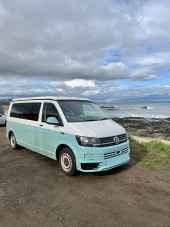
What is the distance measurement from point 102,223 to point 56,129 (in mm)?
2657

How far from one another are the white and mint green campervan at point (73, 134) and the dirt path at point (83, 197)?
0.43 metres

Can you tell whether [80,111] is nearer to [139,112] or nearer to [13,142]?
→ [13,142]

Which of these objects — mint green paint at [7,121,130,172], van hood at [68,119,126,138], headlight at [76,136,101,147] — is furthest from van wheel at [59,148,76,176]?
van hood at [68,119,126,138]

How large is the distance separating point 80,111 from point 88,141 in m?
1.36

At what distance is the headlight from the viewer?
4.20 meters

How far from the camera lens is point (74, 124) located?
455 centimetres

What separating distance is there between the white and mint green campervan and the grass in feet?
4.07

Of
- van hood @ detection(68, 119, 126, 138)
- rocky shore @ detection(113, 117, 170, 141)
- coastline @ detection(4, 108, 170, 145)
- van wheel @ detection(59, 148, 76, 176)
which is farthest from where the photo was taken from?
rocky shore @ detection(113, 117, 170, 141)

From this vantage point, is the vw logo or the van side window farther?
the van side window

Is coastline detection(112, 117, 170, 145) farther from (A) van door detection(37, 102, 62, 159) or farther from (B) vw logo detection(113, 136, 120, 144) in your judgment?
(A) van door detection(37, 102, 62, 159)

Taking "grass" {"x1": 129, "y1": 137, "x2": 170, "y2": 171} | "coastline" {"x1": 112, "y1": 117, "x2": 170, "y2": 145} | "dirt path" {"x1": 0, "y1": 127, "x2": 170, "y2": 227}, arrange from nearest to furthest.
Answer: "dirt path" {"x1": 0, "y1": 127, "x2": 170, "y2": 227}, "grass" {"x1": 129, "y1": 137, "x2": 170, "y2": 171}, "coastline" {"x1": 112, "y1": 117, "x2": 170, "y2": 145}

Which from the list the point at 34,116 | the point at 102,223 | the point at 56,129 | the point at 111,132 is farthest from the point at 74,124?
the point at 102,223

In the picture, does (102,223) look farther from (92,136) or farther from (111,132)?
(111,132)

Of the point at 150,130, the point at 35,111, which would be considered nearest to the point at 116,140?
the point at 35,111
